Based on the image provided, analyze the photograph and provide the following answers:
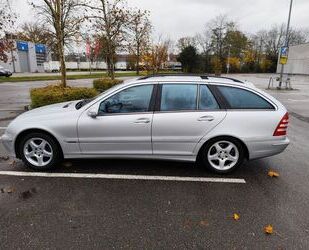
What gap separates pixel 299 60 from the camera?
55719 mm

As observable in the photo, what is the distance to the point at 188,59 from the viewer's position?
51438mm

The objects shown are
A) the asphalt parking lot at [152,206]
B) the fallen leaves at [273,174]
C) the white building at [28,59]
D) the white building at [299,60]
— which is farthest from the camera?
the white building at [299,60]

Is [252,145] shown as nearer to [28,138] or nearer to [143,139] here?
[143,139]

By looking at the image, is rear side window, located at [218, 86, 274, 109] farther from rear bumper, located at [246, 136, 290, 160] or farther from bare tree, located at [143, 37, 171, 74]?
bare tree, located at [143, 37, 171, 74]

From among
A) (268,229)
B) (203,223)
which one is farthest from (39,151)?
(268,229)

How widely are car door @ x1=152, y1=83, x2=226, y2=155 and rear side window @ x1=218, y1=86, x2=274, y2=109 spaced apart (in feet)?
0.73

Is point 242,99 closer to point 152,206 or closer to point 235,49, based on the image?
→ point 152,206

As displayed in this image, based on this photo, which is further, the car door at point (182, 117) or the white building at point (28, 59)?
the white building at point (28, 59)

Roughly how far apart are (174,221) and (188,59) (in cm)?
5068

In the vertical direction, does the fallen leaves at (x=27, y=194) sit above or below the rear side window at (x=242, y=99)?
below

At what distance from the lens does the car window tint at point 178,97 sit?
4.14 meters

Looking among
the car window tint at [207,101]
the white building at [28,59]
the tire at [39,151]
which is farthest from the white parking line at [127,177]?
the white building at [28,59]

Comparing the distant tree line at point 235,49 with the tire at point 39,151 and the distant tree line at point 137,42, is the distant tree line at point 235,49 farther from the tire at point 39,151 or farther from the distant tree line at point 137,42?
the tire at point 39,151

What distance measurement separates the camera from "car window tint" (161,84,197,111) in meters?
4.14
